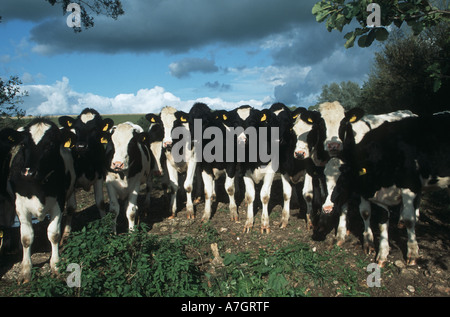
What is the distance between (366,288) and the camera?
530 cm

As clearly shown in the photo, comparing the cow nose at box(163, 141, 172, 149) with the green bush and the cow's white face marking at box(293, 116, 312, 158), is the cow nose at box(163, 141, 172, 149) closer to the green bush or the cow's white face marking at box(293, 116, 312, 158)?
the green bush

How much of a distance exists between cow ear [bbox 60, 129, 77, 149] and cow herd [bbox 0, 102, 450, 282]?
2 centimetres

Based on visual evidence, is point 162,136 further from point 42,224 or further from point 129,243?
point 129,243

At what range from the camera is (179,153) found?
9.04 meters

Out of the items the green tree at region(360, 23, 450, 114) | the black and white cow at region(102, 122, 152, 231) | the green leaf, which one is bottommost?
the black and white cow at region(102, 122, 152, 231)

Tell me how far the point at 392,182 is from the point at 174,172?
5.33 metres

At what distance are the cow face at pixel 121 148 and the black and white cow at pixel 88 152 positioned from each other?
1.10 ft

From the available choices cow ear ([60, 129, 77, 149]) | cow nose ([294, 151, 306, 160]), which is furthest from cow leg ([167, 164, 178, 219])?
cow nose ([294, 151, 306, 160])

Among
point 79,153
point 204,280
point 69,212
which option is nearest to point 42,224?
point 69,212

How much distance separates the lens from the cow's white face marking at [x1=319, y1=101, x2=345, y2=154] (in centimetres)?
658

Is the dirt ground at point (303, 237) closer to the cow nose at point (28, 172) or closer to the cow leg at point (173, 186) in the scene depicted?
the cow leg at point (173, 186)

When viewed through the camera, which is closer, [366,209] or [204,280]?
[204,280]

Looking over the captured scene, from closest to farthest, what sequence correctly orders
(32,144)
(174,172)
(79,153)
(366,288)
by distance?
1. (366,288)
2. (32,144)
3. (79,153)
4. (174,172)
